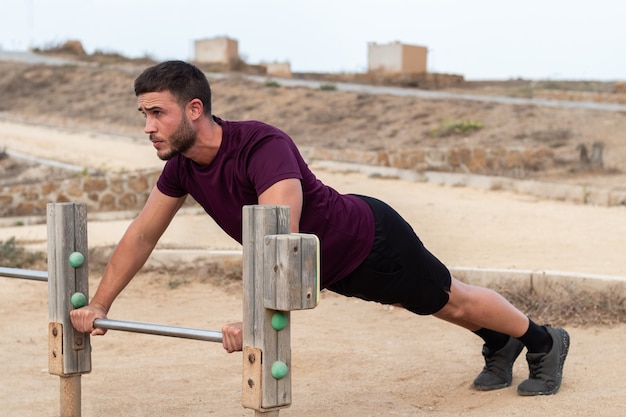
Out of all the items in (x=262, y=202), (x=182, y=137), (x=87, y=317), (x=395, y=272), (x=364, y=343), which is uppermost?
(x=182, y=137)

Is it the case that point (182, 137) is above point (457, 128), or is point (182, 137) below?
above

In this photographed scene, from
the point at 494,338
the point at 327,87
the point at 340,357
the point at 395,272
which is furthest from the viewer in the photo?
the point at 327,87

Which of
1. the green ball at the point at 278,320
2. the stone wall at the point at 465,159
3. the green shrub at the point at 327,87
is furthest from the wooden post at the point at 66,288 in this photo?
the green shrub at the point at 327,87

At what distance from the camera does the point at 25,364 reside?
496cm

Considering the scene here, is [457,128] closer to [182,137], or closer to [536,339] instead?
[536,339]

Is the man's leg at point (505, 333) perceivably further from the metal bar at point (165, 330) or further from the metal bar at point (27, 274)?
the metal bar at point (27, 274)

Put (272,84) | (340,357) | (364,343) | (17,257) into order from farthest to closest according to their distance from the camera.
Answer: (272,84)
(17,257)
(364,343)
(340,357)

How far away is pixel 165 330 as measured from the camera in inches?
119

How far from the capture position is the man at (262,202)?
2.95 m

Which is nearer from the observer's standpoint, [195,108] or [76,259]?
[195,108]

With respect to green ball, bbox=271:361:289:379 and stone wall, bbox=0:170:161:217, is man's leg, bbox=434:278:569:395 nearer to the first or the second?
green ball, bbox=271:361:289:379

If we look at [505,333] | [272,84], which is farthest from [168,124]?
[272,84]

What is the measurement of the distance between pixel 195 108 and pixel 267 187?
418 mm

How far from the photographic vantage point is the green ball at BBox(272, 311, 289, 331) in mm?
2730
